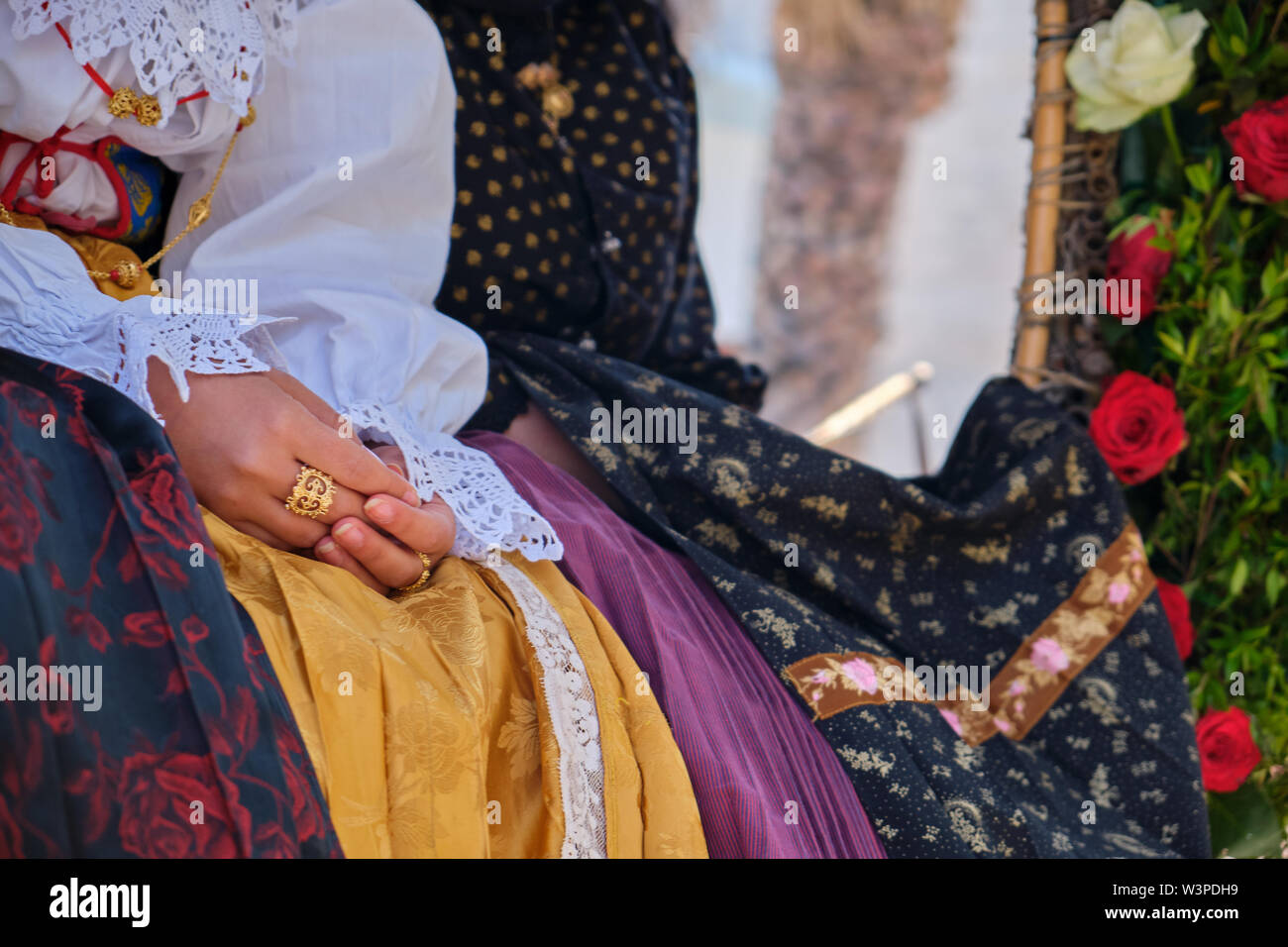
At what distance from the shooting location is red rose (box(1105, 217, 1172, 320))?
1.21 m

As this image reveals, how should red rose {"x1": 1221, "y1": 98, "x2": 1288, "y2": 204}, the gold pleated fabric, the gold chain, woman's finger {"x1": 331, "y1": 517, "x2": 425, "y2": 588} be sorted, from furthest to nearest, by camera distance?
red rose {"x1": 1221, "y1": 98, "x2": 1288, "y2": 204} < the gold chain < woman's finger {"x1": 331, "y1": 517, "x2": 425, "y2": 588} < the gold pleated fabric

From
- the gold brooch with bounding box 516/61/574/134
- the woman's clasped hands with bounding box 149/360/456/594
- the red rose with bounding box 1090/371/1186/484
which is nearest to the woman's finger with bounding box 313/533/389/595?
the woman's clasped hands with bounding box 149/360/456/594

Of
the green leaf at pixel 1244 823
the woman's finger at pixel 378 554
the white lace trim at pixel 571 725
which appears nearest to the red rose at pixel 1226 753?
the green leaf at pixel 1244 823

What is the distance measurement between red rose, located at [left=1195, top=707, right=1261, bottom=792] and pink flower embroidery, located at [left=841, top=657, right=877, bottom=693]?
50 cm

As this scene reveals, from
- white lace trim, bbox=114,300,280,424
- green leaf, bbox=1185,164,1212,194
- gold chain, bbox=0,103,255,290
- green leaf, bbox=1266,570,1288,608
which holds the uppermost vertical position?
green leaf, bbox=1185,164,1212,194

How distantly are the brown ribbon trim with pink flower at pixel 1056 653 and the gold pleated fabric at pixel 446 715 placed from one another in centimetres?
30

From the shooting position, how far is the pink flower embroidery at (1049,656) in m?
1.01

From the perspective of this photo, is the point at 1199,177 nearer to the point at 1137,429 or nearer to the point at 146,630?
the point at 1137,429

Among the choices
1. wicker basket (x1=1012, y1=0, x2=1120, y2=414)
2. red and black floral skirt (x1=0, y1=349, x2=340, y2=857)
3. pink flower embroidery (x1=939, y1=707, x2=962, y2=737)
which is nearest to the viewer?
red and black floral skirt (x1=0, y1=349, x2=340, y2=857)

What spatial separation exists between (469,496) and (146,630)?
0.29 meters

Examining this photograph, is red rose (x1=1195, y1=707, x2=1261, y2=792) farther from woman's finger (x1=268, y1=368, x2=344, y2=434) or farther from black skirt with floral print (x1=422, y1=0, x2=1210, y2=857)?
woman's finger (x1=268, y1=368, x2=344, y2=434)

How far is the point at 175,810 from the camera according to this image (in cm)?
48
